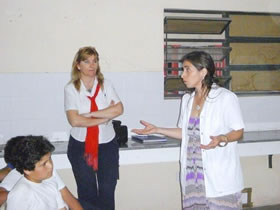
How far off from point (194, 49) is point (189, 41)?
0.14 metres


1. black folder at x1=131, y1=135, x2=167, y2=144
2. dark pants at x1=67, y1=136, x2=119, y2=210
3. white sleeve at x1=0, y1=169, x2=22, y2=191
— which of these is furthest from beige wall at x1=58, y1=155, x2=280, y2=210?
white sleeve at x1=0, y1=169, x2=22, y2=191

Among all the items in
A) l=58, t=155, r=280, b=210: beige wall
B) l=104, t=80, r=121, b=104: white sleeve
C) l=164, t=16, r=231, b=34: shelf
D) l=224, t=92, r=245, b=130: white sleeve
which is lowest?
l=58, t=155, r=280, b=210: beige wall

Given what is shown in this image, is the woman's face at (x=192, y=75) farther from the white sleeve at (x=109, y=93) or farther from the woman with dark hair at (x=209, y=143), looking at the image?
the white sleeve at (x=109, y=93)

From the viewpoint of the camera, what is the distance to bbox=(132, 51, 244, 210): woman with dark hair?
2.12 metres

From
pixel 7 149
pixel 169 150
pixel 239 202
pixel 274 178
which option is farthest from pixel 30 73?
pixel 274 178

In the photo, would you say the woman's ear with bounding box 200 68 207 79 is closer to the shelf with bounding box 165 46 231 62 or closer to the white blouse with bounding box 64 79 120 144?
the white blouse with bounding box 64 79 120 144

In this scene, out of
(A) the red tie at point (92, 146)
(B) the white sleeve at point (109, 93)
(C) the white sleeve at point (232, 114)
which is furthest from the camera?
(B) the white sleeve at point (109, 93)

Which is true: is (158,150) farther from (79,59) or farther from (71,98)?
(79,59)

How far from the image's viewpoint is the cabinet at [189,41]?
12.5 ft

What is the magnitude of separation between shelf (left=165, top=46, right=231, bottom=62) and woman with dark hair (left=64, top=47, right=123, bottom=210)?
1155mm

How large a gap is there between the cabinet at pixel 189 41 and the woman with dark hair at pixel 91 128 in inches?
44.7

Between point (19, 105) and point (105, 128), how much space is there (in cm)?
107

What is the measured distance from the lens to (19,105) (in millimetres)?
3441

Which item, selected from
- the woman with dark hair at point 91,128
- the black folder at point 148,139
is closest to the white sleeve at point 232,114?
the woman with dark hair at point 91,128
